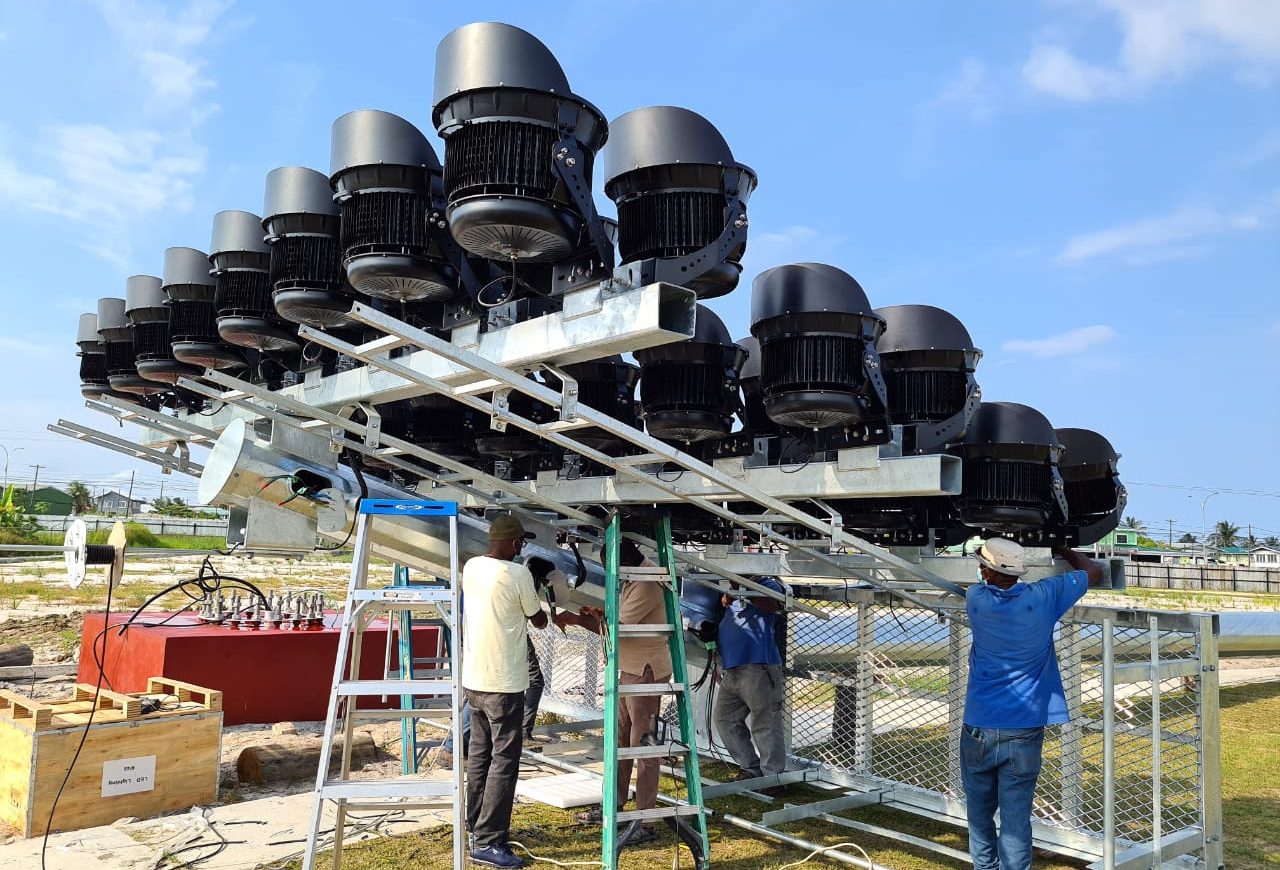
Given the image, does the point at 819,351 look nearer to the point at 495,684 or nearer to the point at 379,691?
the point at 495,684

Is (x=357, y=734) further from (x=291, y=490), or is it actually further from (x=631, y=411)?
(x=631, y=411)

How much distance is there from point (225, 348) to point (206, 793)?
3.22 meters

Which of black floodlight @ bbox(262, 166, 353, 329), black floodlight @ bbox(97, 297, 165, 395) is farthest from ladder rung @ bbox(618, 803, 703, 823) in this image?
black floodlight @ bbox(97, 297, 165, 395)

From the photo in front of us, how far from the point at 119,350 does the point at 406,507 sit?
16.6ft

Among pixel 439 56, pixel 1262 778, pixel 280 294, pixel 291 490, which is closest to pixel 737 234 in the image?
pixel 439 56

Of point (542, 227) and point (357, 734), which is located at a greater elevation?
point (542, 227)

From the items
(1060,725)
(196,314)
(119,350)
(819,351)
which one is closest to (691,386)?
(819,351)

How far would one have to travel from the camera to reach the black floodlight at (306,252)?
600 cm

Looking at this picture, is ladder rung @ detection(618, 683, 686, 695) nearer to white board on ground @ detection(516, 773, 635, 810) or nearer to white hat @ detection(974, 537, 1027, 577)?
white board on ground @ detection(516, 773, 635, 810)

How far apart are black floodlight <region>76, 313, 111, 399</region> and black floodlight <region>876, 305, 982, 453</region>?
734cm

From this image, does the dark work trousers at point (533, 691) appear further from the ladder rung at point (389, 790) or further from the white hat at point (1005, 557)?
the white hat at point (1005, 557)

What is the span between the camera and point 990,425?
6.00m

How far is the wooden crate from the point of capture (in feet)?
20.3

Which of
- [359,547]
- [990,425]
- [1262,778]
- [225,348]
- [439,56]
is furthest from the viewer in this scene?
[1262,778]
